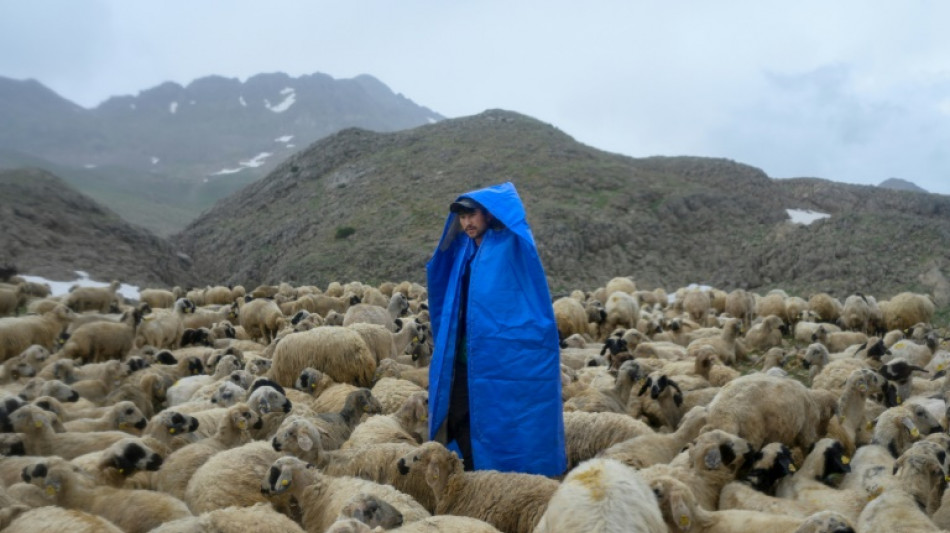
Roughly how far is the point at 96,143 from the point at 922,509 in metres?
223

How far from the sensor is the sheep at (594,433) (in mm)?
7688

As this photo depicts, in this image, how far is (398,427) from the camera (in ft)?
26.1

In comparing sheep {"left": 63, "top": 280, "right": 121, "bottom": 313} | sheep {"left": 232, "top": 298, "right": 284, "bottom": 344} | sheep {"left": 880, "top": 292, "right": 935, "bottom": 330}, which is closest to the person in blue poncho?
sheep {"left": 232, "top": 298, "right": 284, "bottom": 344}

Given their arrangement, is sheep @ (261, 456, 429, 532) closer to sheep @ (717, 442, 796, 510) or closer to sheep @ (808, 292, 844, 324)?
sheep @ (717, 442, 796, 510)

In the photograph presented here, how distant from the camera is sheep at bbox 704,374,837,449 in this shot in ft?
24.5

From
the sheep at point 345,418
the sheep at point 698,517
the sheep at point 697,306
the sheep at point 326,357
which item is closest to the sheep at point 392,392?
the sheep at point 345,418

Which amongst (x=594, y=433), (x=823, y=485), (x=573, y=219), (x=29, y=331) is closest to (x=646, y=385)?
(x=594, y=433)

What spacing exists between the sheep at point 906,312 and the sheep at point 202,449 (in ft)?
57.5

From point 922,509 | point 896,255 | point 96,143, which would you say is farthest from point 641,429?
point 96,143

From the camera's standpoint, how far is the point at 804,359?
12680 millimetres

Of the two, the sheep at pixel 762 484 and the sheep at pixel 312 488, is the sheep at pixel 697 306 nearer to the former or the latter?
the sheep at pixel 762 484

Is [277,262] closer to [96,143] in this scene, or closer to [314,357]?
[314,357]

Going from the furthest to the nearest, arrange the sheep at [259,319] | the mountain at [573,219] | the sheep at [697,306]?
the mountain at [573,219], the sheep at [697,306], the sheep at [259,319]

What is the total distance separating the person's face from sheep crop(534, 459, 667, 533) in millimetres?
2898
